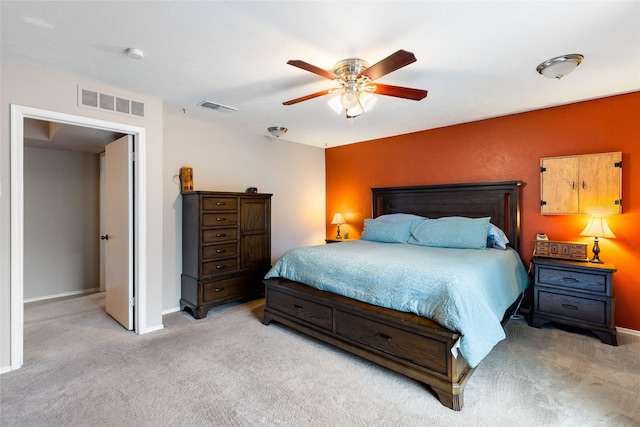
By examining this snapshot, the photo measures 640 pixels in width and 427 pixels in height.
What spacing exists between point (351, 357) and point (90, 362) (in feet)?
7.07

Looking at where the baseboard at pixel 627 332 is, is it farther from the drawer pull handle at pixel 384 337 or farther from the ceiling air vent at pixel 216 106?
the ceiling air vent at pixel 216 106

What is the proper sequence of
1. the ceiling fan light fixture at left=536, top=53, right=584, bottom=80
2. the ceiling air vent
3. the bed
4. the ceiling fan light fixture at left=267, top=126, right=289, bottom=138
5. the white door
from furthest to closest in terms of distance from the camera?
the ceiling fan light fixture at left=267, top=126, right=289, bottom=138 < the ceiling air vent < the white door < the ceiling fan light fixture at left=536, top=53, right=584, bottom=80 < the bed

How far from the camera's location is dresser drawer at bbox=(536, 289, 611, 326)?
2.85m

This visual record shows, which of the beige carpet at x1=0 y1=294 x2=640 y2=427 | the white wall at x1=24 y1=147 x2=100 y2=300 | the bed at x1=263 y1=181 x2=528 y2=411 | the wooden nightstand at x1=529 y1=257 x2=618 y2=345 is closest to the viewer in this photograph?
the beige carpet at x1=0 y1=294 x2=640 y2=427

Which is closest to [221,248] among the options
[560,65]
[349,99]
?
[349,99]

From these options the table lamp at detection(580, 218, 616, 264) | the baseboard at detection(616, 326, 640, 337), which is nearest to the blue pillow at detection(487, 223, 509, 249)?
the table lamp at detection(580, 218, 616, 264)

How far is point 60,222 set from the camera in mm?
4605

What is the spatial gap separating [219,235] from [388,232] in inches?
83.8

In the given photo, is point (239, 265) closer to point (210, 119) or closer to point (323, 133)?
point (210, 119)

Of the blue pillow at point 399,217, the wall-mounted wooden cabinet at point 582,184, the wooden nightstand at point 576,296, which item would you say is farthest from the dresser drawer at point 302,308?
the wall-mounted wooden cabinet at point 582,184

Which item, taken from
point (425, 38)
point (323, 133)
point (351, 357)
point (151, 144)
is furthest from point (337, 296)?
point (323, 133)

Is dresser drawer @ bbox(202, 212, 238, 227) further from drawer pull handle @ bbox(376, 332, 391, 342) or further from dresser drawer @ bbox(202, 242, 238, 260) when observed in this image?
drawer pull handle @ bbox(376, 332, 391, 342)

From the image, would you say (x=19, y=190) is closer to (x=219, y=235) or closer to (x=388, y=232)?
(x=219, y=235)

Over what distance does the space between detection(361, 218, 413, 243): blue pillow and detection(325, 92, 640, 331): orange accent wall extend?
87cm
